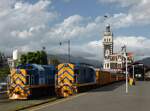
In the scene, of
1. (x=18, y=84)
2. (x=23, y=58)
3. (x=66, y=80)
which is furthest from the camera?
(x=23, y=58)

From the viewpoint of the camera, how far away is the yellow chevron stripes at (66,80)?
30.4 metres

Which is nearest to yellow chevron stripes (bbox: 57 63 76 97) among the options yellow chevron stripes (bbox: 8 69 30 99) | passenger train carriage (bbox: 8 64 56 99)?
passenger train carriage (bbox: 8 64 56 99)

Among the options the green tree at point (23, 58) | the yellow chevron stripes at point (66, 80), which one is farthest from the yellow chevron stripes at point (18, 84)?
the green tree at point (23, 58)

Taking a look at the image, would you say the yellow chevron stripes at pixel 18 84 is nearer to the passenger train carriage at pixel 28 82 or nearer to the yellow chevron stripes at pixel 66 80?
the passenger train carriage at pixel 28 82

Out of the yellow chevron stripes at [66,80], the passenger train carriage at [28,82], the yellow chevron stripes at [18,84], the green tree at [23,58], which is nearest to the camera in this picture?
the yellow chevron stripes at [18,84]

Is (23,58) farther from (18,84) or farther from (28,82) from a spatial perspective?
(18,84)

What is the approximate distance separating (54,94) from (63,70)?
2.61 meters

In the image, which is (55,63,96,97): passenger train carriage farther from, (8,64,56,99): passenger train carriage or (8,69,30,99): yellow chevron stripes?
(8,69,30,99): yellow chevron stripes

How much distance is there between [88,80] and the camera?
40.1 m

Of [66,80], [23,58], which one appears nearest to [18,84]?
[66,80]

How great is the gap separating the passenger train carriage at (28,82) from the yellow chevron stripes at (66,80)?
1.24 meters

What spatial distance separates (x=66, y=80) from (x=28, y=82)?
5.09 metres

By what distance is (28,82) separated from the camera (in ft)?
86.7

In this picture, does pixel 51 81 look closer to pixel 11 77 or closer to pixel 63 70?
pixel 63 70
